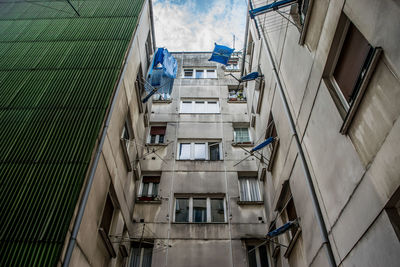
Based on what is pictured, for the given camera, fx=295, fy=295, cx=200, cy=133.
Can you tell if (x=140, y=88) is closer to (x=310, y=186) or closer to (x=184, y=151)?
(x=184, y=151)

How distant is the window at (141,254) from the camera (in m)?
13.2

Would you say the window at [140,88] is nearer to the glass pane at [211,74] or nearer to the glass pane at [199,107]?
the glass pane at [199,107]

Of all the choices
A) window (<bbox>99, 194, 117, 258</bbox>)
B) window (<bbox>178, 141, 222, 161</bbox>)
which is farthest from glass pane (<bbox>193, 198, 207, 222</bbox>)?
window (<bbox>99, 194, 117, 258</bbox>)

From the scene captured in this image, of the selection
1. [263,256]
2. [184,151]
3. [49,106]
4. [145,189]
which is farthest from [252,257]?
[49,106]

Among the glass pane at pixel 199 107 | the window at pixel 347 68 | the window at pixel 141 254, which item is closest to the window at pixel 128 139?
the window at pixel 141 254

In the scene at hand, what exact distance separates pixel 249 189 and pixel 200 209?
118 inches

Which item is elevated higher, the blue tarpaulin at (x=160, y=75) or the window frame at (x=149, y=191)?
the blue tarpaulin at (x=160, y=75)

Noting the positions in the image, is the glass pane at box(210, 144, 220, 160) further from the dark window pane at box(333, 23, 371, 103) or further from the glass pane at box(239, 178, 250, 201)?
the dark window pane at box(333, 23, 371, 103)

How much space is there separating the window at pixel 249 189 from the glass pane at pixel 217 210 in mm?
1227

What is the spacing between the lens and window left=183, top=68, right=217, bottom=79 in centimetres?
2422

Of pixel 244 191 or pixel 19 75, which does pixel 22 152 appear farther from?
pixel 244 191

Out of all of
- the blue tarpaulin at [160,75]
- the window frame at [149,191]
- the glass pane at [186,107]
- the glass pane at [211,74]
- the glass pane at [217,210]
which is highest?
the glass pane at [211,74]

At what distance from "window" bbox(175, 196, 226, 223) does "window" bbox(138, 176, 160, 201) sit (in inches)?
54.3

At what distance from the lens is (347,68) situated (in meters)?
7.40
